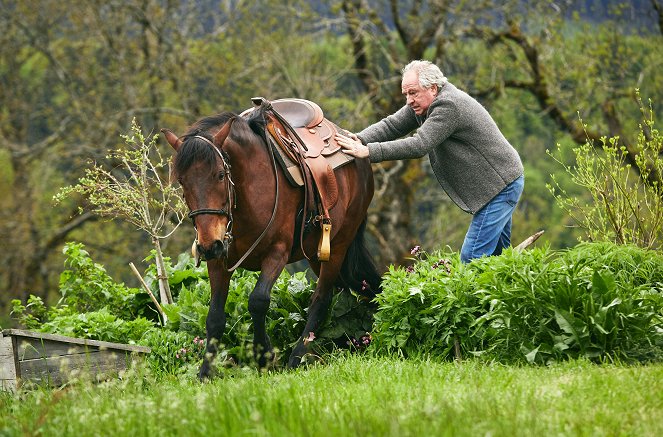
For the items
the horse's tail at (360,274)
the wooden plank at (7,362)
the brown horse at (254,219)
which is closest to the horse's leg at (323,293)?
the brown horse at (254,219)

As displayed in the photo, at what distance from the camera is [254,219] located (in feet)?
20.4

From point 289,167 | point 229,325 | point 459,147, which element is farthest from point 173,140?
point 459,147

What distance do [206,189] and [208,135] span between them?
0.43m

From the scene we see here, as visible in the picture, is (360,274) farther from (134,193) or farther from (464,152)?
(134,193)

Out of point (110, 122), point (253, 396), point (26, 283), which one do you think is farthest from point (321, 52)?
point (253, 396)

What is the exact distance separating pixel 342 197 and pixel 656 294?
Result: 8.23 feet

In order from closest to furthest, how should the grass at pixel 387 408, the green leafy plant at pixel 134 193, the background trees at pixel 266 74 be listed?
the grass at pixel 387 408 < the green leafy plant at pixel 134 193 < the background trees at pixel 266 74

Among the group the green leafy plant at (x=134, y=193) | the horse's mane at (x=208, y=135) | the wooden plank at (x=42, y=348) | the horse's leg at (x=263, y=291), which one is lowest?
the wooden plank at (x=42, y=348)

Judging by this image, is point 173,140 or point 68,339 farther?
point 68,339

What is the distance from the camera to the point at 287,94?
765 inches

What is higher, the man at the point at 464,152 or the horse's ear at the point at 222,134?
the horse's ear at the point at 222,134

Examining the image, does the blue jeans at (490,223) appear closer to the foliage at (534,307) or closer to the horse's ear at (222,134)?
the foliage at (534,307)

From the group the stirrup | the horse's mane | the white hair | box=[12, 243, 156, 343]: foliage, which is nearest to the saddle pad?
the horse's mane

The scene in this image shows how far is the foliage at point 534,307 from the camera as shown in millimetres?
5637
